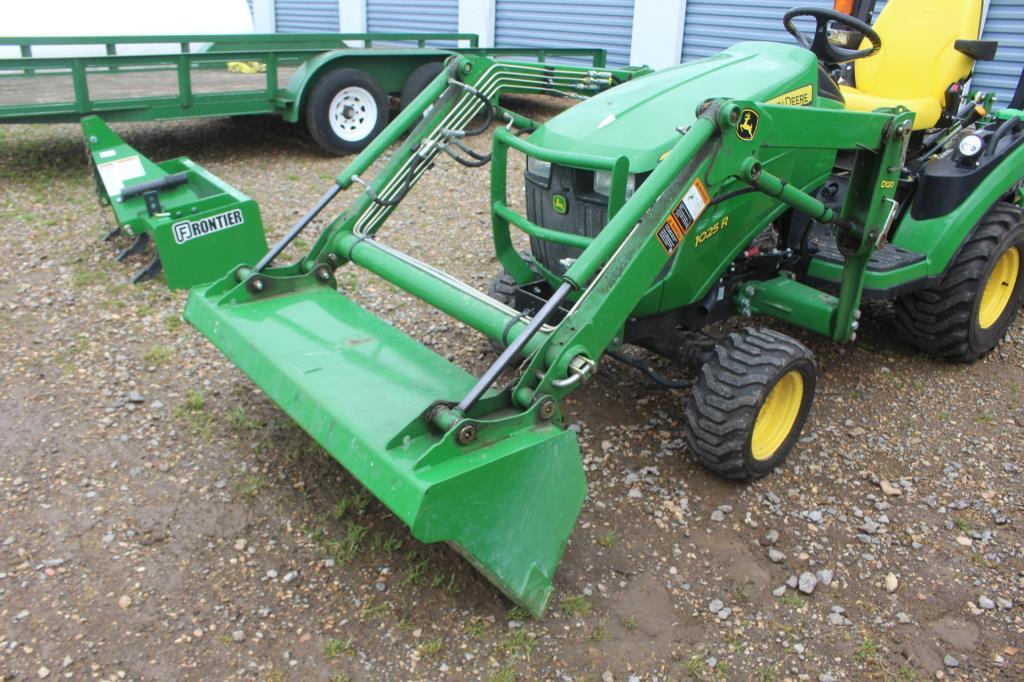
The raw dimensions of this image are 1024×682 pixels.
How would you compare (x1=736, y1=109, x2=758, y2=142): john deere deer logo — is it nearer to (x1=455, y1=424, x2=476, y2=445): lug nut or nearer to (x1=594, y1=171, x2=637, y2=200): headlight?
(x1=594, y1=171, x2=637, y2=200): headlight

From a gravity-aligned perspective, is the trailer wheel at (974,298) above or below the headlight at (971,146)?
below

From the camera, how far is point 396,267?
11.0 feet

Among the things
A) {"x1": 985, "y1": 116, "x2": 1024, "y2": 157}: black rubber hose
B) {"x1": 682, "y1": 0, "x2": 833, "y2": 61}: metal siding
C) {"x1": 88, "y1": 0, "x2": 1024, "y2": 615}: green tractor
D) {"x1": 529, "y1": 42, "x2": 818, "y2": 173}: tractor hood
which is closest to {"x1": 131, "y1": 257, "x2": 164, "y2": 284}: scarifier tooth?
{"x1": 88, "y1": 0, "x2": 1024, "y2": 615}: green tractor

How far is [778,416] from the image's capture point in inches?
136

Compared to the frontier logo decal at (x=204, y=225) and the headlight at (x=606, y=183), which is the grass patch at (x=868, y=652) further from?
the frontier logo decal at (x=204, y=225)

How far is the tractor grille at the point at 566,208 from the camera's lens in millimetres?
3258

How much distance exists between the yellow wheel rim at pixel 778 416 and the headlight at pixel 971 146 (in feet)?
5.04

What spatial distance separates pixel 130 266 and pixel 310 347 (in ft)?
8.54

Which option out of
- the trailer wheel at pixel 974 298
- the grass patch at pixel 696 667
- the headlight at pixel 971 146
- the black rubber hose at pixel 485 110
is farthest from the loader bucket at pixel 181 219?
the headlight at pixel 971 146

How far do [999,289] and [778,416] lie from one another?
5.95 feet

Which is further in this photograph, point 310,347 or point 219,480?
point 219,480

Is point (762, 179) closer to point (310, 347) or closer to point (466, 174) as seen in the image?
point (310, 347)

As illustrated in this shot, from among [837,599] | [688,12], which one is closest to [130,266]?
[837,599]

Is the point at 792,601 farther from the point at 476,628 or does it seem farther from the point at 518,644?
the point at 476,628
